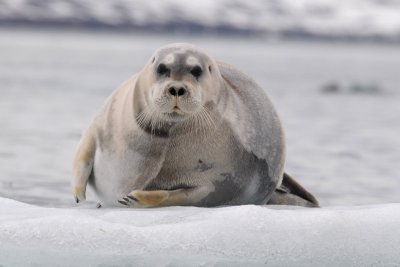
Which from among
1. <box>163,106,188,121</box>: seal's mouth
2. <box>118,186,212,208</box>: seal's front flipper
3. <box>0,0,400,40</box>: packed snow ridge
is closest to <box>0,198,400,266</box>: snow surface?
<box>118,186,212,208</box>: seal's front flipper

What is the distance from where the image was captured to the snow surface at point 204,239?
512 centimetres

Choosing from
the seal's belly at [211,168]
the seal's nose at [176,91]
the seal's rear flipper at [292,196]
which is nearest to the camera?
the seal's nose at [176,91]

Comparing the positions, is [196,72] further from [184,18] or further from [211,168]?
[184,18]

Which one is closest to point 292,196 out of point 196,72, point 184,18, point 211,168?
point 211,168

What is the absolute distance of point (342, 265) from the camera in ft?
17.1

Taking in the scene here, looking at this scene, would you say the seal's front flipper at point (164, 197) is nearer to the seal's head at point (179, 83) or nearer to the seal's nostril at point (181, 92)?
the seal's head at point (179, 83)

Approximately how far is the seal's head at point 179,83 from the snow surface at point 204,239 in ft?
1.91

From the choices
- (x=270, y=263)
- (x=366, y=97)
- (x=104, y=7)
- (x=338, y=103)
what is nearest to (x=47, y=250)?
(x=270, y=263)

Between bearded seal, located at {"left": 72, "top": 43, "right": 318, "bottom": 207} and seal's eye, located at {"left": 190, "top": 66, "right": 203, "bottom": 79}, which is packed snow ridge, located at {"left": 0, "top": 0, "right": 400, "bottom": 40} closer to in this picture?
bearded seal, located at {"left": 72, "top": 43, "right": 318, "bottom": 207}

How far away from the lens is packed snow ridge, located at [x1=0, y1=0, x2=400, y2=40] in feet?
514

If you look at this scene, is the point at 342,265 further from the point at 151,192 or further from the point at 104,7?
the point at 104,7

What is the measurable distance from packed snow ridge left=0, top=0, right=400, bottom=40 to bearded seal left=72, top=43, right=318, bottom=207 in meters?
144

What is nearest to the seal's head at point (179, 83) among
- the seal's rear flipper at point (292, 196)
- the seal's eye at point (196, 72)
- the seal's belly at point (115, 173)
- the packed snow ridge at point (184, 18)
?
the seal's eye at point (196, 72)

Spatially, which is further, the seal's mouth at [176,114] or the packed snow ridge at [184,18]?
the packed snow ridge at [184,18]
